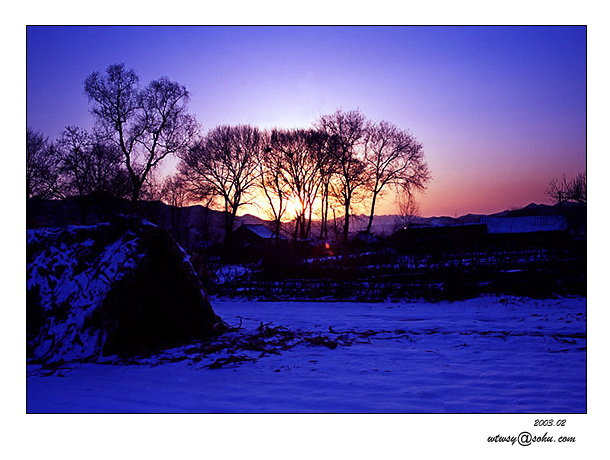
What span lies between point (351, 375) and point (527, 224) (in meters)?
46.9

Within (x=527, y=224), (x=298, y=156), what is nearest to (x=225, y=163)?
(x=298, y=156)

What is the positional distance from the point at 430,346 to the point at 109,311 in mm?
4532

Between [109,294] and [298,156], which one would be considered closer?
[109,294]

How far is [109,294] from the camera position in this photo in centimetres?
569

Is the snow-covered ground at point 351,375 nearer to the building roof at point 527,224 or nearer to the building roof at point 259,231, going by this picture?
the building roof at point 527,224

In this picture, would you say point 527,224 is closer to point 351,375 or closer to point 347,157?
point 347,157

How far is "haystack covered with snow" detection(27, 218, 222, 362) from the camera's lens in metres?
5.59

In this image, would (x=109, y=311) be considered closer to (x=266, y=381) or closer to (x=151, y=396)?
(x=151, y=396)

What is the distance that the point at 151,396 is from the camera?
4.15 m

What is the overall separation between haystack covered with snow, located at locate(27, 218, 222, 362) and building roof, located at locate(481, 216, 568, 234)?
43.7 meters

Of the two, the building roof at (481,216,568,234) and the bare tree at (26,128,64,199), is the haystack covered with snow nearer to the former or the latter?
the bare tree at (26,128,64,199)

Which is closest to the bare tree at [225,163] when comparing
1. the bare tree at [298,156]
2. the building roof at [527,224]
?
the bare tree at [298,156]

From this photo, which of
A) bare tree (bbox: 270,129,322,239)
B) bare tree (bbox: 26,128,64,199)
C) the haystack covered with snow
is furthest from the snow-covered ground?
bare tree (bbox: 270,129,322,239)
